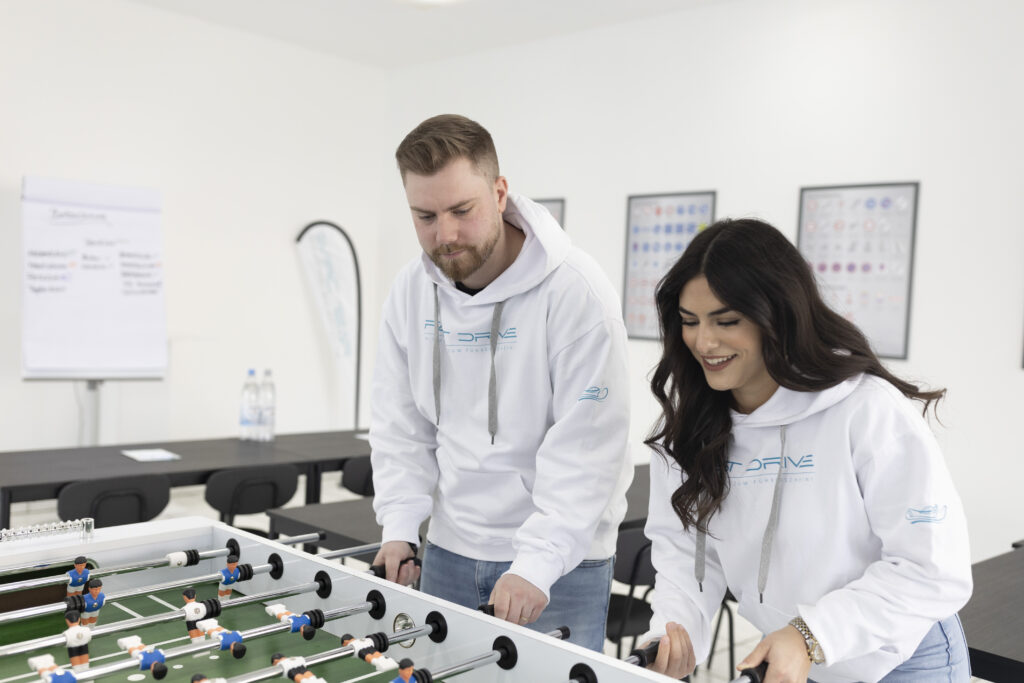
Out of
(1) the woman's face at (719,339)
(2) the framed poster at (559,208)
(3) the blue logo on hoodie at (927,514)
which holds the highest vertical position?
(2) the framed poster at (559,208)

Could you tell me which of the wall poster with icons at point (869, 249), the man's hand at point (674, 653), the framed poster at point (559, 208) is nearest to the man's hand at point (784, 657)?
the man's hand at point (674, 653)

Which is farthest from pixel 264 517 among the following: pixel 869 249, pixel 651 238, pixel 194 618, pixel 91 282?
pixel 194 618

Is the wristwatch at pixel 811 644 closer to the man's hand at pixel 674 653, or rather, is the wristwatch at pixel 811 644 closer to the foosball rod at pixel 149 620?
the man's hand at pixel 674 653

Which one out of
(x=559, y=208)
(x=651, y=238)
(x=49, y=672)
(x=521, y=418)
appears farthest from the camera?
(x=559, y=208)

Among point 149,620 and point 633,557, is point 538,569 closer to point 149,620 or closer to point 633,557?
point 149,620

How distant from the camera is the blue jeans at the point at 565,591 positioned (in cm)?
180

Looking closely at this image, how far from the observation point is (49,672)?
1121mm

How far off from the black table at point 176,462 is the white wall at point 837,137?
2103 millimetres

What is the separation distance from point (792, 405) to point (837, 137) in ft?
11.8

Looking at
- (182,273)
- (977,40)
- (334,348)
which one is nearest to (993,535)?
Result: (977,40)

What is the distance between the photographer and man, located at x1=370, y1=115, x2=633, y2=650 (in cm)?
168

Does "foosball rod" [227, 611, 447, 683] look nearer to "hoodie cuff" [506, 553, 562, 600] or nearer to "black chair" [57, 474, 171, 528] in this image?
"hoodie cuff" [506, 553, 562, 600]

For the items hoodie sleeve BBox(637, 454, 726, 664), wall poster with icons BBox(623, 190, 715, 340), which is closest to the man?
hoodie sleeve BBox(637, 454, 726, 664)

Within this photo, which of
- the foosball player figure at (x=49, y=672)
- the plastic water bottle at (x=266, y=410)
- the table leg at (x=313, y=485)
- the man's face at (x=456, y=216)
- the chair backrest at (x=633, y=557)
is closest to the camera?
the foosball player figure at (x=49, y=672)
